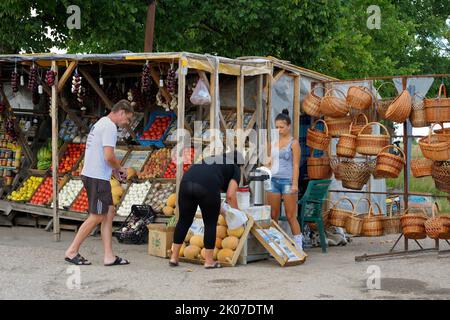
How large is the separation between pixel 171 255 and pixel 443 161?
3.89 metres

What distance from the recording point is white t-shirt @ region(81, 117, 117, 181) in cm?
830

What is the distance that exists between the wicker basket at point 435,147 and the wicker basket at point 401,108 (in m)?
0.40

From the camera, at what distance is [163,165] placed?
12.2m

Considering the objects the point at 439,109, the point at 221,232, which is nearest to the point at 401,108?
the point at 439,109

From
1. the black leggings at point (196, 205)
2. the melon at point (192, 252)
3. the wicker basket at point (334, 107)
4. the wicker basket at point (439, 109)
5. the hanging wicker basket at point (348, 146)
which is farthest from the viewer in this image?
the wicker basket at point (334, 107)

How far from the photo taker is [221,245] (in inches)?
355

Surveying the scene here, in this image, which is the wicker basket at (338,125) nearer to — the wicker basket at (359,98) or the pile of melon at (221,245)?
the wicker basket at (359,98)

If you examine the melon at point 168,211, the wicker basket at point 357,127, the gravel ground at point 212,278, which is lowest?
the gravel ground at point 212,278

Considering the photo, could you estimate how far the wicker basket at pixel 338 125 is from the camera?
10891mm

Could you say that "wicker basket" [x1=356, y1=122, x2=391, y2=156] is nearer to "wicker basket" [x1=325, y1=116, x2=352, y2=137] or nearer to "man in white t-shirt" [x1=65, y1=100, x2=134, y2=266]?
"wicker basket" [x1=325, y1=116, x2=352, y2=137]

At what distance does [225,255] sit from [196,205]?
35.5 inches

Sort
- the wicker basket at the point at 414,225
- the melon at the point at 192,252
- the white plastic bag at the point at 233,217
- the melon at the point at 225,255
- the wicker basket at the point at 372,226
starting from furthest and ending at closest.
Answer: the wicker basket at the point at 372,226
the wicker basket at the point at 414,225
the melon at the point at 192,252
the melon at the point at 225,255
the white plastic bag at the point at 233,217

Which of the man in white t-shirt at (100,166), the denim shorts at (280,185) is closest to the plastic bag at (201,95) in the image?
the denim shorts at (280,185)

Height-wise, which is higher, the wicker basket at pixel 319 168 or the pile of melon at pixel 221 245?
the wicker basket at pixel 319 168
